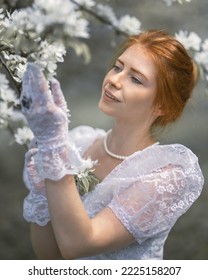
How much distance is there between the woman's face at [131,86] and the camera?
2.94 feet

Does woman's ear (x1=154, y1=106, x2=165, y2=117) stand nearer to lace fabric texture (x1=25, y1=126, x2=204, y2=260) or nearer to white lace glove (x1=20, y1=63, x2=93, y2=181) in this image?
lace fabric texture (x1=25, y1=126, x2=204, y2=260)

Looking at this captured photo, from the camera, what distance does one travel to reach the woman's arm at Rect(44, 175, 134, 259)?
2.49 feet

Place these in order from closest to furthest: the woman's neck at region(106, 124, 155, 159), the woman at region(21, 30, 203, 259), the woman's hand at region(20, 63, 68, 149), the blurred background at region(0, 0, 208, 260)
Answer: the woman's hand at region(20, 63, 68, 149) → the woman at region(21, 30, 203, 259) → the woman's neck at region(106, 124, 155, 159) → the blurred background at region(0, 0, 208, 260)

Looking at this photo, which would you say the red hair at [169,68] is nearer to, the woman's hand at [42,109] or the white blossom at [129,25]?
the white blossom at [129,25]

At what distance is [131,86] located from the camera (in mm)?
898

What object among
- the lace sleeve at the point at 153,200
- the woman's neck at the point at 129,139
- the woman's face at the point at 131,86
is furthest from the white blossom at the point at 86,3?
the lace sleeve at the point at 153,200

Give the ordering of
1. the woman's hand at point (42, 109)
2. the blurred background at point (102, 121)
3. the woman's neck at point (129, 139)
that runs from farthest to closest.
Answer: the blurred background at point (102, 121)
the woman's neck at point (129, 139)
the woman's hand at point (42, 109)

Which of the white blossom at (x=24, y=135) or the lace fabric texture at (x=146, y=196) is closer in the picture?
the lace fabric texture at (x=146, y=196)

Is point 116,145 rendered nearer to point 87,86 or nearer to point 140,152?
point 140,152

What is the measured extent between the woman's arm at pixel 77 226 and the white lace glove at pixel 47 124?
2 centimetres

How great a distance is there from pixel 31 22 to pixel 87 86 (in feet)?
0.97

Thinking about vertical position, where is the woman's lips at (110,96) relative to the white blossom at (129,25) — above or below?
below

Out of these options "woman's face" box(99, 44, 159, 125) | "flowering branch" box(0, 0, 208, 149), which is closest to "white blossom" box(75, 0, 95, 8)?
"flowering branch" box(0, 0, 208, 149)
